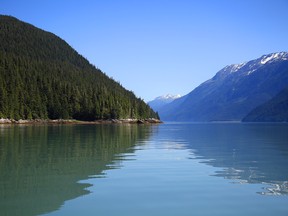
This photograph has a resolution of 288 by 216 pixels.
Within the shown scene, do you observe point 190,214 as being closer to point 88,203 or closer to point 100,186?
point 88,203

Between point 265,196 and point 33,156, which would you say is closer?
A: point 265,196

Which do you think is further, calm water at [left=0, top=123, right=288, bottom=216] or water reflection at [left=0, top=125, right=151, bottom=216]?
water reflection at [left=0, top=125, right=151, bottom=216]

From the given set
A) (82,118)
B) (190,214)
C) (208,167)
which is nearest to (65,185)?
(190,214)

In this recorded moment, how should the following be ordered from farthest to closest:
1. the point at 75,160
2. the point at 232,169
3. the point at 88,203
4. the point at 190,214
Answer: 1. the point at 75,160
2. the point at 232,169
3. the point at 88,203
4. the point at 190,214

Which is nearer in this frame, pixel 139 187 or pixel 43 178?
pixel 139 187

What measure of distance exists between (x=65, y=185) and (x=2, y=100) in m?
130

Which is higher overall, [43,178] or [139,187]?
[43,178]

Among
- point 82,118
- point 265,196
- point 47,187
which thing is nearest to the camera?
point 265,196

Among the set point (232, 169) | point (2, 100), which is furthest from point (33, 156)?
point (2, 100)

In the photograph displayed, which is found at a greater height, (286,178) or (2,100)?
(2,100)

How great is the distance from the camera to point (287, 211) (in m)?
13.8

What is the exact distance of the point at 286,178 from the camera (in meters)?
20.8

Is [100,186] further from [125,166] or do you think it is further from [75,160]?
[75,160]

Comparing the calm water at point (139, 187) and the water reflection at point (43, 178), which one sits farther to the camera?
the water reflection at point (43, 178)
